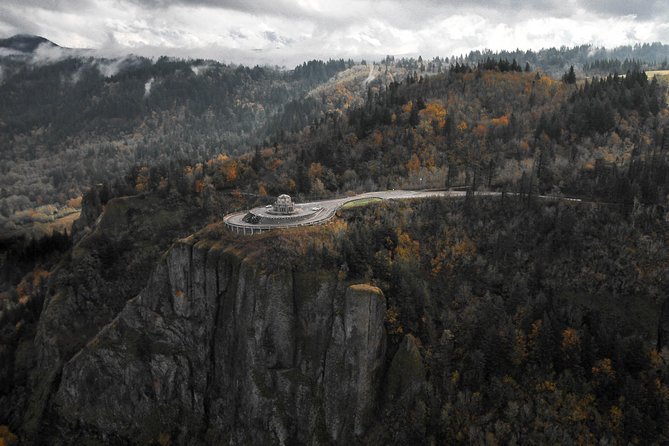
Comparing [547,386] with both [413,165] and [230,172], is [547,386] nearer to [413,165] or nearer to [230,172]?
[413,165]

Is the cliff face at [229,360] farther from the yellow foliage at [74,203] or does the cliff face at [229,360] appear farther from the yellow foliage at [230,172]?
the yellow foliage at [74,203]

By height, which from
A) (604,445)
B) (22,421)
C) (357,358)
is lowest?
(22,421)

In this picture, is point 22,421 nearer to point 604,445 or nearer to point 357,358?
point 357,358

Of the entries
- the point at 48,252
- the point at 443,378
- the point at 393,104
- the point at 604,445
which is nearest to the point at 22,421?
the point at 48,252

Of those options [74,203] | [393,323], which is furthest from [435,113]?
[74,203]

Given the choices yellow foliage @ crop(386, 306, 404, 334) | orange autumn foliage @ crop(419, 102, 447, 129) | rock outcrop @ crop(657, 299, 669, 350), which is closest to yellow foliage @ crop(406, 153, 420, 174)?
orange autumn foliage @ crop(419, 102, 447, 129)

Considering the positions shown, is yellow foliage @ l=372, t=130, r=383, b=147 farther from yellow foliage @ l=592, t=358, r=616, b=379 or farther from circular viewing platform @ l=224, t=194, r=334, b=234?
yellow foliage @ l=592, t=358, r=616, b=379

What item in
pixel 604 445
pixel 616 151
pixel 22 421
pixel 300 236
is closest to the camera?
pixel 604 445
